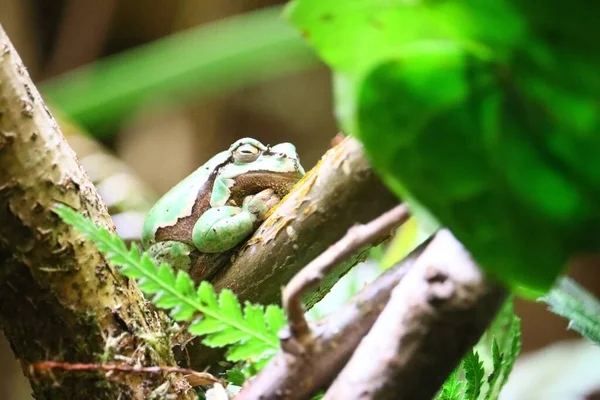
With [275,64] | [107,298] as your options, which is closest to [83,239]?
[107,298]

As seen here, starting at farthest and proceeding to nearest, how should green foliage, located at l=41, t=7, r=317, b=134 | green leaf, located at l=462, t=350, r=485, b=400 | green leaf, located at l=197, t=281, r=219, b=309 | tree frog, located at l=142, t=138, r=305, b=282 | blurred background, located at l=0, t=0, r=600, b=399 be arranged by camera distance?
1. blurred background, located at l=0, t=0, r=600, b=399
2. green foliage, located at l=41, t=7, r=317, b=134
3. tree frog, located at l=142, t=138, r=305, b=282
4. green leaf, located at l=462, t=350, r=485, b=400
5. green leaf, located at l=197, t=281, r=219, b=309

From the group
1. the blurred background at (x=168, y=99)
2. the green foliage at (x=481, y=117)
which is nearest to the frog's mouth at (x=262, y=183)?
the green foliage at (x=481, y=117)

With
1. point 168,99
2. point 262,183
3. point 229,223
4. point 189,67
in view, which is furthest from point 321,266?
point 168,99

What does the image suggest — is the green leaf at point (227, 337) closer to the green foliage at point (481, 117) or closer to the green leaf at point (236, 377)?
the green leaf at point (236, 377)

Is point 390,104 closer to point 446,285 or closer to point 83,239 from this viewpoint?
point 446,285

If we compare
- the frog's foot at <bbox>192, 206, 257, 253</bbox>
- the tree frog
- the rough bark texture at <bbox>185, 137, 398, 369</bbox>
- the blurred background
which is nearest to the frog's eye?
the tree frog

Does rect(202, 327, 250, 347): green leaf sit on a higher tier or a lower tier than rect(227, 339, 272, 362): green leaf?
higher

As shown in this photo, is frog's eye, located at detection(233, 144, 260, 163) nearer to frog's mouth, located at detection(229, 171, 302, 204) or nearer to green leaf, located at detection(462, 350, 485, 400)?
frog's mouth, located at detection(229, 171, 302, 204)

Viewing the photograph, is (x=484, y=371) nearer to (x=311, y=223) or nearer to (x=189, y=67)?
(x=311, y=223)
